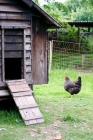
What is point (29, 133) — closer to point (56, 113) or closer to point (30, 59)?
point (56, 113)

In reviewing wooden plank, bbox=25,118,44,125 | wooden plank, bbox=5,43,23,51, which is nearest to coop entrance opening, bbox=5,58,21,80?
wooden plank, bbox=5,43,23,51

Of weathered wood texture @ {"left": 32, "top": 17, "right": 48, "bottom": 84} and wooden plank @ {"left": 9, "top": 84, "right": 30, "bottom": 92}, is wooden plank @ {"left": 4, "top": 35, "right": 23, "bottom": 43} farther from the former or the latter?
wooden plank @ {"left": 9, "top": 84, "right": 30, "bottom": 92}

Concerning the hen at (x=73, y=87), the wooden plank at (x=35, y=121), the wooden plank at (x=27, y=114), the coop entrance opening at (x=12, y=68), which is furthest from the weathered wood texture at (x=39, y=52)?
the hen at (x=73, y=87)

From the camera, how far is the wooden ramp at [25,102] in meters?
7.77

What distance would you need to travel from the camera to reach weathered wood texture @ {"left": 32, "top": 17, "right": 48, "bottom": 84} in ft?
30.6

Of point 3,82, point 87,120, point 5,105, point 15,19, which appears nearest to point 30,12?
point 15,19

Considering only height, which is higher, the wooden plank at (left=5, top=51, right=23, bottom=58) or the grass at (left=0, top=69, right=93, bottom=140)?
the wooden plank at (left=5, top=51, right=23, bottom=58)

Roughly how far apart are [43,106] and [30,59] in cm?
173

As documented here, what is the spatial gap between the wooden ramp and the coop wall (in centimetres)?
44

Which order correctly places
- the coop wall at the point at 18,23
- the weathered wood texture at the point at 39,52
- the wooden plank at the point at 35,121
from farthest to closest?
the weathered wood texture at the point at 39,52, the coop wall at the point at 18,23, the wooden plank at the point at 35,121

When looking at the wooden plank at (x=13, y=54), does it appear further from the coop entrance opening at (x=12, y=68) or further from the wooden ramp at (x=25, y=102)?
the coop entrance opening at (x=12, y=68)

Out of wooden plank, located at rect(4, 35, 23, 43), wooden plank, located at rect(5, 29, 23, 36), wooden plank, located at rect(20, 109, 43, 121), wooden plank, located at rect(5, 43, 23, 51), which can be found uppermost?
wooden plank, located at rect(5, 29, 23, 36)

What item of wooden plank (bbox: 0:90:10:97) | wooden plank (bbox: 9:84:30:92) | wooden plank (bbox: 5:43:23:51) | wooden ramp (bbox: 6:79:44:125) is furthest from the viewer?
wooden plank (bbox: 5:43:23:51)

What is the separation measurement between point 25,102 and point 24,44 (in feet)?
6.07
